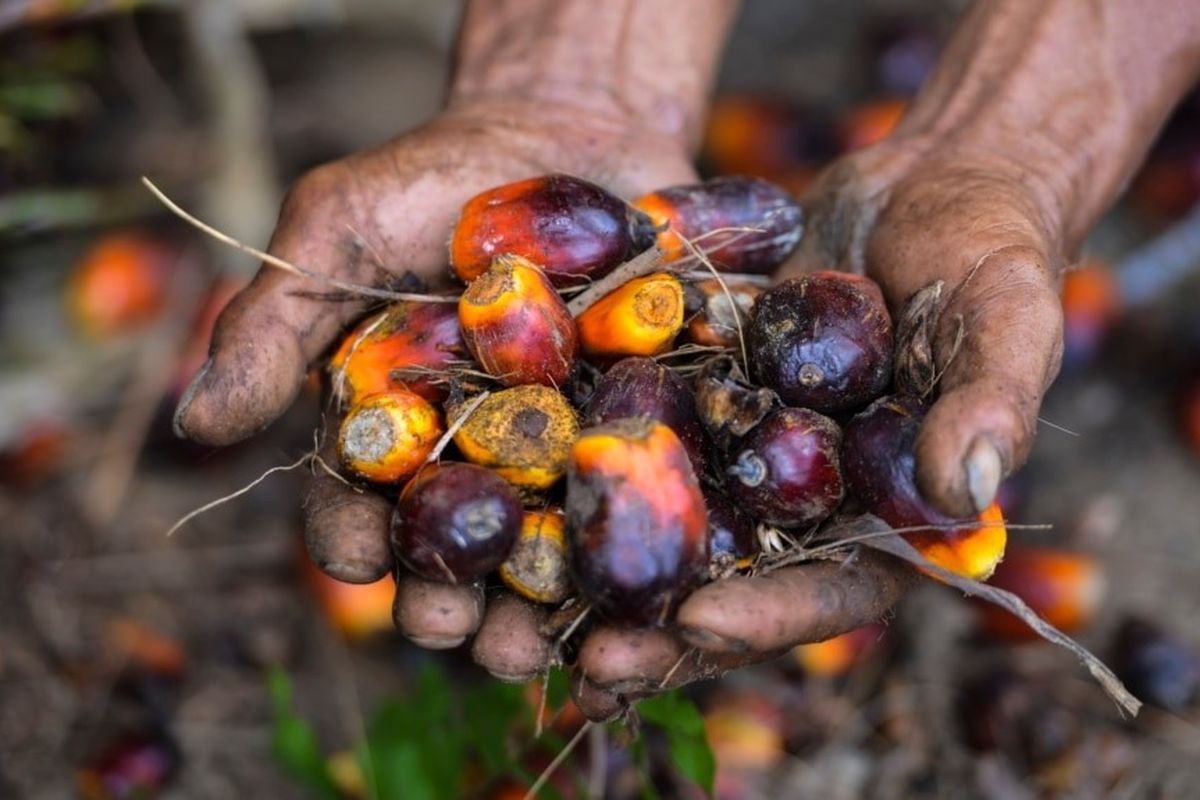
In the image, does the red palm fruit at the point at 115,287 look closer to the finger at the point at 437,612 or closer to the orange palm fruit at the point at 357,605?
the orange palm fruit at the point at 357,605

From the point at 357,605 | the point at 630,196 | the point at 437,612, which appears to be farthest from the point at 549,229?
the point at 357,605

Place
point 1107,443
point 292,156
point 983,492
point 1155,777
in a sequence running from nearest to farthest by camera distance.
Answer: point 983,492 → point 1155,777 → point 1107,443 → point 292,156

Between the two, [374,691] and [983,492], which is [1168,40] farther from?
[374,691]

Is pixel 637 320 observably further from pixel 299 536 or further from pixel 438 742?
pixel 299 536

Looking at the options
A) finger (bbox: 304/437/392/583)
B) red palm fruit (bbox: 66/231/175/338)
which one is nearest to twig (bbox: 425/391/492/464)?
finger (bbox: 304/437/392/583)

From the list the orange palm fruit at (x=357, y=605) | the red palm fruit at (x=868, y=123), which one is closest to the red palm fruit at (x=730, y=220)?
the orange palm fruit at (x=357, y=605)

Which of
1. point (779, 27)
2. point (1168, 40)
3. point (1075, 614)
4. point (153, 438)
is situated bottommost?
point (153, 438)

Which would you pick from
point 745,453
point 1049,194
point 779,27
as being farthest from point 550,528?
point 779,27
